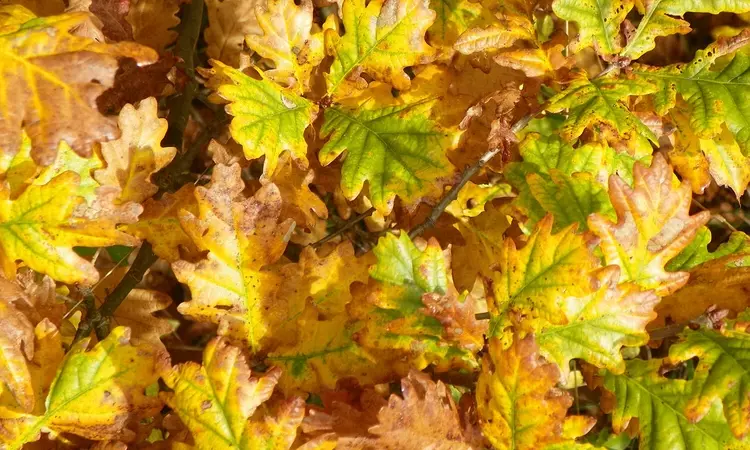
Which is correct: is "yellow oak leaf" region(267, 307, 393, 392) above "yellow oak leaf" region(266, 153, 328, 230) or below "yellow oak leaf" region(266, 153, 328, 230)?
below

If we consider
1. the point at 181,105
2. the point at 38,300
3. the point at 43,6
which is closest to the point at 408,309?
the point at 38,300

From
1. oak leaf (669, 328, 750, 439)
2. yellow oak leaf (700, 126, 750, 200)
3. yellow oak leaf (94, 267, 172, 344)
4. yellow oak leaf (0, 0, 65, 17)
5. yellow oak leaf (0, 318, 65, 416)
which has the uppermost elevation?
yellow oak leaf (0, 0, 65, 17)

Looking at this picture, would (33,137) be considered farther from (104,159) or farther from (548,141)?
(548,141)

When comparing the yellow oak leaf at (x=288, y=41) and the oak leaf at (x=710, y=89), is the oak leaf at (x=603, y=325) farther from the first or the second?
the yellow oak leaf at (x=288, y=41)

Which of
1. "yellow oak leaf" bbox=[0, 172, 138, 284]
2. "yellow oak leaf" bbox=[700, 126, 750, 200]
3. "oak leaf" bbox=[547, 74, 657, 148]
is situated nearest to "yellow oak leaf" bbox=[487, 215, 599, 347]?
"oak leaf" bbox=[547, 74, 657, 148]

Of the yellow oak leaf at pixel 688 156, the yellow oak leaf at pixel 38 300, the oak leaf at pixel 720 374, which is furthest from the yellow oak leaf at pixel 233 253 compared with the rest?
the yellow oak leaf at pixel 688 156

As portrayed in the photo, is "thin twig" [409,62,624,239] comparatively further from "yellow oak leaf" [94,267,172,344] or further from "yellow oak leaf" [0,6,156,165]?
"yellow oak leaf" [0,6,156,165]

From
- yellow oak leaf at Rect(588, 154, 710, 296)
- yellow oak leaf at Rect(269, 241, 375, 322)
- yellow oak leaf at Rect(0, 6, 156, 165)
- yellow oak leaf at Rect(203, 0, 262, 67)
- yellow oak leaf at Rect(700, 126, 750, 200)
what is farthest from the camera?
yellow oak leaf at Rect(203, 0, 262, 67)

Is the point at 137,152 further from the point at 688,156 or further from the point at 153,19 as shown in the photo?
the point at 688,156
